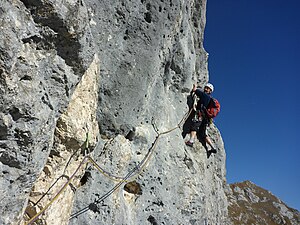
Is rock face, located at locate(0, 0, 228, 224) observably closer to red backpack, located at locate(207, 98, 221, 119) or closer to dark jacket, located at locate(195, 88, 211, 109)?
dark jacket, located at locate(195, 88, 211, 109)

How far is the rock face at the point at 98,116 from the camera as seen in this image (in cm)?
491

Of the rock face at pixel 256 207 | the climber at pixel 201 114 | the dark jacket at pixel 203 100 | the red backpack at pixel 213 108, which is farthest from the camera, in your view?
the rock face at pixel 256 207

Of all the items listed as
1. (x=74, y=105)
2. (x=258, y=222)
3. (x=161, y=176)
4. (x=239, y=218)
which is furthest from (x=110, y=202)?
(x=258, y=222)

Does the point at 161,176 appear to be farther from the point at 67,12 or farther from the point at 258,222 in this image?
the point at 258,222

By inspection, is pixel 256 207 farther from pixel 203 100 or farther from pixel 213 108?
pixel 203 100

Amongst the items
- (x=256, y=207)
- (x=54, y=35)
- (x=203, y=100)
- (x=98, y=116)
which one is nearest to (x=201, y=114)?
(x=203, y=100)

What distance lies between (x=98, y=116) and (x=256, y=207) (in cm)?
7980

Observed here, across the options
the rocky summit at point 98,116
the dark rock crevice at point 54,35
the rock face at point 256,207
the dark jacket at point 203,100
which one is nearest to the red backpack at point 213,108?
the dark jacket at point 203,100

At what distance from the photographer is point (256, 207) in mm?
76750

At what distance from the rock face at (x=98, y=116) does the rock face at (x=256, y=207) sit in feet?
189

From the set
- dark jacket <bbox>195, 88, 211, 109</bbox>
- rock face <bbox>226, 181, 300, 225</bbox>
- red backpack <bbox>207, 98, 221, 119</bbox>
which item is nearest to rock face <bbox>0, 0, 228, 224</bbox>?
dark jacket <bbox>195, 88, 211, 109</bbox>

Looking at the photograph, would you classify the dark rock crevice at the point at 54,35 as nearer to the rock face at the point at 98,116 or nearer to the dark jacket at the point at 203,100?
the rock face at the point at 98,116

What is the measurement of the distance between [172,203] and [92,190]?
10.2 ft

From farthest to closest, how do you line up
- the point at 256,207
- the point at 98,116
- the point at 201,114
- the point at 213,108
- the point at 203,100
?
1. the point at 256,207
2. the point at 213,108
3. the point at 203,100
4. the point at 201,114
5. the point at 98,116
